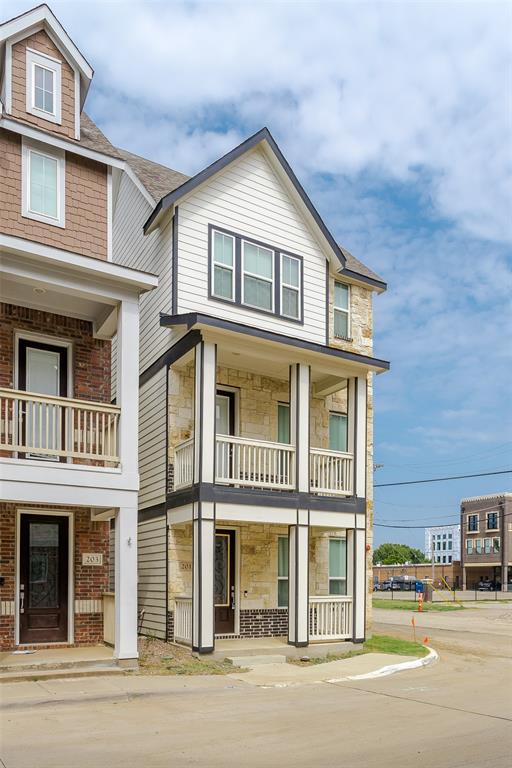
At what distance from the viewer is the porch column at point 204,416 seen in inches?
611

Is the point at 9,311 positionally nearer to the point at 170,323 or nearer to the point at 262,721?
the point at 170,323

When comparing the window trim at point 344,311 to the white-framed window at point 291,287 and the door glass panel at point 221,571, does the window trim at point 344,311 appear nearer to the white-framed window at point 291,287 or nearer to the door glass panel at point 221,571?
the white-framed window at point 291,287

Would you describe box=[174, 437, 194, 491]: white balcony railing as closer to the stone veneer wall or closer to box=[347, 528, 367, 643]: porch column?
the stone veneer wall

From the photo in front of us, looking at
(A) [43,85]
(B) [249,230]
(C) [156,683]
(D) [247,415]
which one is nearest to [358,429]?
(D) [247,415]

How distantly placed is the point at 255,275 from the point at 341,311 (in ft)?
10.6

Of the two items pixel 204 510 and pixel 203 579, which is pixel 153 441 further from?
pixel 203 579

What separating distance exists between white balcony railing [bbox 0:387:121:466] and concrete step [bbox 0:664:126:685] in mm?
3383

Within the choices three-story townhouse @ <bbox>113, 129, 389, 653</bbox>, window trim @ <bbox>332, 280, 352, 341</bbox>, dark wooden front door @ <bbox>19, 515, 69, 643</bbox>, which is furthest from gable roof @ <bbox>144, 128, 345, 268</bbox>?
dark wooden front door @ <bbox>19, 515, 69, 643</bbox>

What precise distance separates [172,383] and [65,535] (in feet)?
14.1

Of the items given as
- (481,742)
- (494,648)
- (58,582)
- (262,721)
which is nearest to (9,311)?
(58,582)

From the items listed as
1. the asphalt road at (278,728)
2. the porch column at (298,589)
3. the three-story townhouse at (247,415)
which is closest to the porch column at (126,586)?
the asphalt road at (278,728)

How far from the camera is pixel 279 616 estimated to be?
18266 mm

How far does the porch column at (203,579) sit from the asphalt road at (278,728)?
6.65ft

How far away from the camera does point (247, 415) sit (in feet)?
61.1
